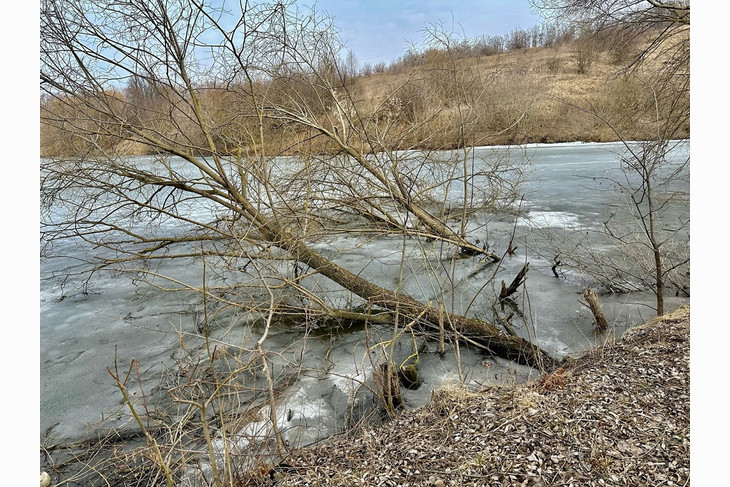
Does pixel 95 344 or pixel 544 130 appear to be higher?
pixel 544 130

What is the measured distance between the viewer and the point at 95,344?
6215 millimetres

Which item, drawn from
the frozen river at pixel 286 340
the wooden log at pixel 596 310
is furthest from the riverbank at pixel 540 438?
the wooden log at pixel 596 310

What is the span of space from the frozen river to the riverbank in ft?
2.09

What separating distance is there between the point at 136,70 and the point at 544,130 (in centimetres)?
2431

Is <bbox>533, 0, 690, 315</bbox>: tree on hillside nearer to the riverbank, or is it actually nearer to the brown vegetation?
the brown vegetation

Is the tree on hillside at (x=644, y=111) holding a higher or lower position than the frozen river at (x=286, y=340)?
higher

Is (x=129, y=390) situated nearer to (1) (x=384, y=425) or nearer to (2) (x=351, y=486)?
(1) (x=384, y=425)

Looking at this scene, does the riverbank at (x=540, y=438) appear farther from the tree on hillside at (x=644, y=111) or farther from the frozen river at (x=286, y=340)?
the tree on hillside at (x=644, y=111)

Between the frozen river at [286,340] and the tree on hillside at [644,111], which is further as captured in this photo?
the tree on hillside at [644,111]

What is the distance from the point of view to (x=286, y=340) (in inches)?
245

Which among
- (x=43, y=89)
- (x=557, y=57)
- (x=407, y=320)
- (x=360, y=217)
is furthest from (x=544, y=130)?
(x=43, y=89)

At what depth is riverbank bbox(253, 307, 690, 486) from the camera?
2.70 meters

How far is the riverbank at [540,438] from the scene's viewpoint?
2.70m

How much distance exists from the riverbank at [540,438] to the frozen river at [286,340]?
64 cm
